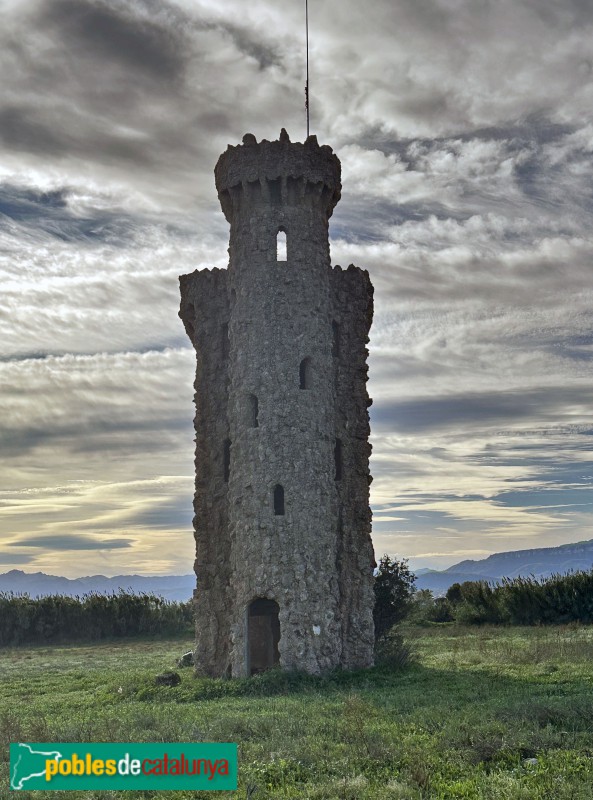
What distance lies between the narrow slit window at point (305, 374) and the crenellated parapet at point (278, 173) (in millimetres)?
5929

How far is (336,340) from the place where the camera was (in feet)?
97.9

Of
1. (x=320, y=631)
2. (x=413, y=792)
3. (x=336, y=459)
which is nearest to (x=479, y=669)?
(x=320, y=631)

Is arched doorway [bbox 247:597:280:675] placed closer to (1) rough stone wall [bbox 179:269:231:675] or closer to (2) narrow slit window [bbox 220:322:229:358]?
(1) rough stone wall [bbox 179:269:231:675]

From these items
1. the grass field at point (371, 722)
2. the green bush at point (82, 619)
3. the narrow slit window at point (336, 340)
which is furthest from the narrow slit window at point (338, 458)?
the green bush at point (82, 619)

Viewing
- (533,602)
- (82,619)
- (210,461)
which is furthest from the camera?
(82,619)

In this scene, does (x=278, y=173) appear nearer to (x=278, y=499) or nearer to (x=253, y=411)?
(x=253, y=411)

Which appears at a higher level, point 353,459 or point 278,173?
point 278,173

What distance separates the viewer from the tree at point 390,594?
31500 millimetres

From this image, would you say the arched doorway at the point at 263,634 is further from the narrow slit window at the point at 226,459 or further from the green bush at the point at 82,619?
the green bush at the point at 82,619

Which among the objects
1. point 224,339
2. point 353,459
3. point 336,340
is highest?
point 224,339

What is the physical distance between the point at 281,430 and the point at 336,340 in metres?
4.94

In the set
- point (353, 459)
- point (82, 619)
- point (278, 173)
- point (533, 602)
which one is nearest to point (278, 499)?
point (353, 459)

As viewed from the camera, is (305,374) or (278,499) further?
(305,374)

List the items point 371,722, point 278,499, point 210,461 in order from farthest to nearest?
1. point 210,461
2. point 278,499
3. point 371,722
